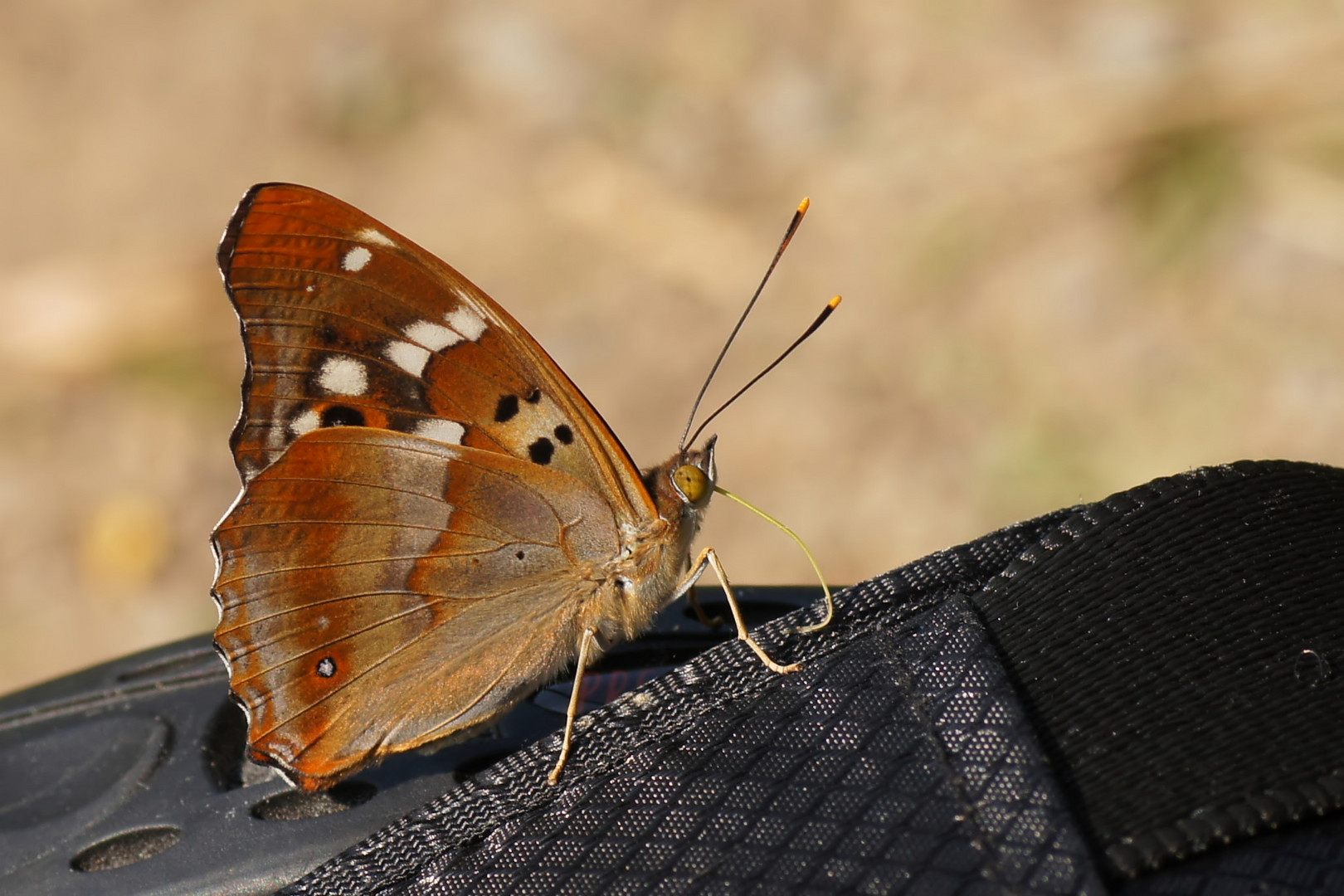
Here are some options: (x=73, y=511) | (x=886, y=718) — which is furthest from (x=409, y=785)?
(x=73, y=511)

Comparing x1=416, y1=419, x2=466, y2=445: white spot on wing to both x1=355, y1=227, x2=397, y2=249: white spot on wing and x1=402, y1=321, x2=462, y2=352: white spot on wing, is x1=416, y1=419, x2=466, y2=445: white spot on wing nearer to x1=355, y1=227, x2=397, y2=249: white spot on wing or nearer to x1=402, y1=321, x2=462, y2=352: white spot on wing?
x1=402, y1=321, x2=462, y2=352: white spot on wing

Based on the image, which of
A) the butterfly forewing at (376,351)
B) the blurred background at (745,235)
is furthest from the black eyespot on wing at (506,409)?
the blurred background at (745,235)

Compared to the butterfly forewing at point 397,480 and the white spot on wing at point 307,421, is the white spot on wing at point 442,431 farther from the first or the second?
the white spot on wing at point 307,421

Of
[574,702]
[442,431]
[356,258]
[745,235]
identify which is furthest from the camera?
[745,235]

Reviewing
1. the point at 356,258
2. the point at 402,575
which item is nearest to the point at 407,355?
the point at 356,258

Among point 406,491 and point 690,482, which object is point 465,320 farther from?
point 690,482

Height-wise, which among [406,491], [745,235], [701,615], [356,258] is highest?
[745,235]
